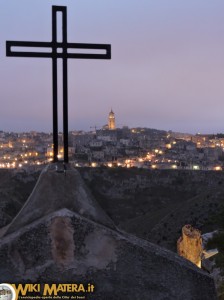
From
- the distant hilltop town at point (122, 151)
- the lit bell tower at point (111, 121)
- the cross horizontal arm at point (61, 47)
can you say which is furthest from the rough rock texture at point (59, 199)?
the lit bell tower at point (111, 121)

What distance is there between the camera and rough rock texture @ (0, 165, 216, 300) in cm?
317

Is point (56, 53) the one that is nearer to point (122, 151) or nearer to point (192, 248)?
point (192, 248)

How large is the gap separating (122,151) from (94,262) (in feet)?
393

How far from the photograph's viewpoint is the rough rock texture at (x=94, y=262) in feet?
10.4

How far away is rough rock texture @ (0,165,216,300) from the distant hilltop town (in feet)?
299

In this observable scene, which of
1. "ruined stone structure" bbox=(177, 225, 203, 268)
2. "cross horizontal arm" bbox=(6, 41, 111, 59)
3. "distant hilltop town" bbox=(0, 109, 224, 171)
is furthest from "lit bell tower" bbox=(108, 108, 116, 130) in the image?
"cross horizontal arm" bbox=(6, 41, 111, 59)

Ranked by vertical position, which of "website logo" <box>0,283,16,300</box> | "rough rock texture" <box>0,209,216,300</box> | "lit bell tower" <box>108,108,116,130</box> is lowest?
"website logo" <box>0,283,16,300</box>

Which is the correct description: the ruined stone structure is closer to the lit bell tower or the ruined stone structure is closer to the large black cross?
the large black cross

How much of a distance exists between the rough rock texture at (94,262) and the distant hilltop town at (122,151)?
9123 cm

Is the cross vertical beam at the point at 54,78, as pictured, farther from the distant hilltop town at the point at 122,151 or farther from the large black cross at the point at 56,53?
the distant hilltop town at the point at 122,151

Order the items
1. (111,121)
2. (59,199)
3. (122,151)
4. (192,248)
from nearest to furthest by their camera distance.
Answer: (59,199), (192,248), (122,151), (111,121)

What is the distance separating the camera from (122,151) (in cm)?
12281

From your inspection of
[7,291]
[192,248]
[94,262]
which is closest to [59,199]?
[94,262]

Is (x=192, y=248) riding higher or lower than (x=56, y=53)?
lower
